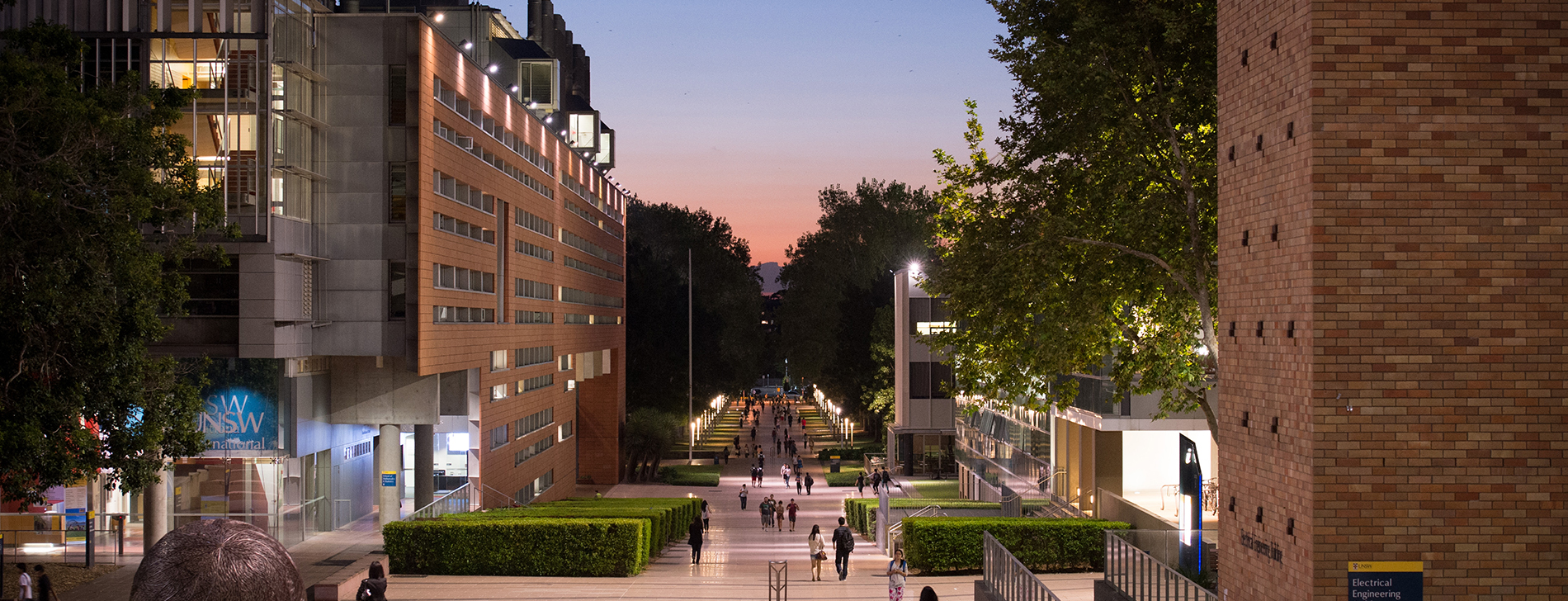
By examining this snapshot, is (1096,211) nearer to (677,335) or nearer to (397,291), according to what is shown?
(397,291)

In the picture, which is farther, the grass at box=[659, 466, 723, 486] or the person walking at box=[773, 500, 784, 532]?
the grass at box=[659, 466, 723, 486]

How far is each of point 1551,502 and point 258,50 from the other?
25677 mm

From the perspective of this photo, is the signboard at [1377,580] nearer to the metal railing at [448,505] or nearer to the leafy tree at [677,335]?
the metal railing at [448,505]

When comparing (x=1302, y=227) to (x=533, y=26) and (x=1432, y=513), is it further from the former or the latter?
(x=533, y=26)

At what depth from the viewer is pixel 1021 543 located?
23859 mm

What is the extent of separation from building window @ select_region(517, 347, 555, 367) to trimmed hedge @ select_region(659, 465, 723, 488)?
12.1m

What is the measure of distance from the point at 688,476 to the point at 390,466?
1075 inches

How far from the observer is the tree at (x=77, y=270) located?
55.4 feet

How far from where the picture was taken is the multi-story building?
26328mm

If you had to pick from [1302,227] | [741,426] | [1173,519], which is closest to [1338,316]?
[1302,227]

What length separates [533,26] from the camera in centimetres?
5719

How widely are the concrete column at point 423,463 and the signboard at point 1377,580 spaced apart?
28019mm

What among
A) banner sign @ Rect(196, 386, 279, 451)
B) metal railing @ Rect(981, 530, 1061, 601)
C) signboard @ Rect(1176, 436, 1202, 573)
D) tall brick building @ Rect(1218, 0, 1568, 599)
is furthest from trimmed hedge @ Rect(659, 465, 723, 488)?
tall brick building @ Rect(1218, 0, 1568, 599)

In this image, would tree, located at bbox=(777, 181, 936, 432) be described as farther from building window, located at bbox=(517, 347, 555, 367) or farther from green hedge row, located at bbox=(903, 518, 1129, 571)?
green hedge row, located at bbox=(903, 518, 1129, 571)
